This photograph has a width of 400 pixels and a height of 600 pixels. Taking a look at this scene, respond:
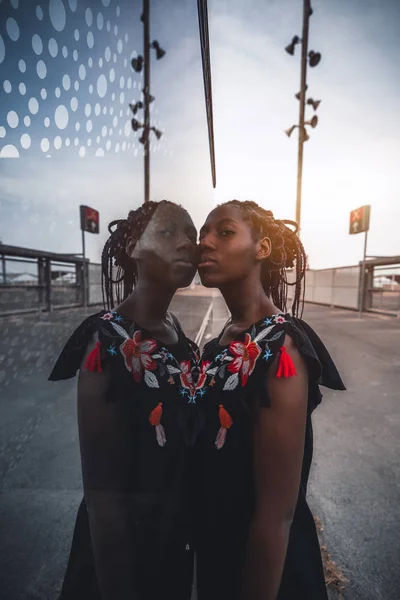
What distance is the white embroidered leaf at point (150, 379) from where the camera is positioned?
0.86 meters

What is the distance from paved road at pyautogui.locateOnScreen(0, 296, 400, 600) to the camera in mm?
1194

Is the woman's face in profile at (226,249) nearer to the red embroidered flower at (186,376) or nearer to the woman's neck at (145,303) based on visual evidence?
the woman's neck at (145,303)

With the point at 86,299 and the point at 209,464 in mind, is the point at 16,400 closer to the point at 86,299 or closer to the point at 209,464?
the point at 209,464

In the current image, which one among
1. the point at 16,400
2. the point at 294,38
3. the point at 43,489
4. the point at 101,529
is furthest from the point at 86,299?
the point at 294,38

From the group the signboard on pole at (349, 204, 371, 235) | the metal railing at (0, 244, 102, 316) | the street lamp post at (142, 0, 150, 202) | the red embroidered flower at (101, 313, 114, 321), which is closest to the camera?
the red embroidered flower at (101, 313, 114, 321)

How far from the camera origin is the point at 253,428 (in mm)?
842

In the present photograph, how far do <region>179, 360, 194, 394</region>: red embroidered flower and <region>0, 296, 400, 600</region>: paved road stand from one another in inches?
40.8

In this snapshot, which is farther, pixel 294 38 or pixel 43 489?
pixel 294 38

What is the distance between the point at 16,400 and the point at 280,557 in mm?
2583

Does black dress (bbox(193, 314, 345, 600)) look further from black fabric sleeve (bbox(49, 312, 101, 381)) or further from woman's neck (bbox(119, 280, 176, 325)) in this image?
black fabric sleeve (bbox(49, 312, 101, 381))

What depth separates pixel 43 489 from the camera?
160 centimetres

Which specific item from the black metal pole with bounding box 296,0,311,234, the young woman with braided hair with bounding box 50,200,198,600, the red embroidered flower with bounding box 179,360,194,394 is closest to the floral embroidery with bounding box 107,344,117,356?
the young woman with braided hair with bounding box 50,200,198,600

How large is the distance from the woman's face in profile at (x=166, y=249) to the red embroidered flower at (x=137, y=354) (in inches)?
8.8

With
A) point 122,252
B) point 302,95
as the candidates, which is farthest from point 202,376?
point 302,95
